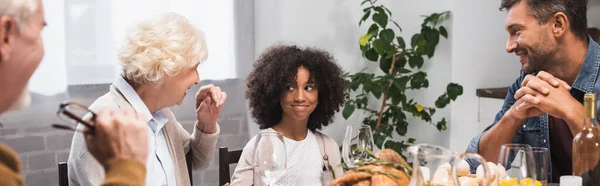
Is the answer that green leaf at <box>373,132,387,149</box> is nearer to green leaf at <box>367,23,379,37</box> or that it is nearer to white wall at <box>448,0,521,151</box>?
white wall at <box>448,0,521,151</box>

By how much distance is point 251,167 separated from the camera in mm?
2162

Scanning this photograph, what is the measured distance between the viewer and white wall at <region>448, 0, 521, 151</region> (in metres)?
3.53

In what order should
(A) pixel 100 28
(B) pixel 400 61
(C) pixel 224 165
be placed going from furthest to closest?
(B) pixel 400 61, (A) pixel 100 28, (C) pixel 224 165

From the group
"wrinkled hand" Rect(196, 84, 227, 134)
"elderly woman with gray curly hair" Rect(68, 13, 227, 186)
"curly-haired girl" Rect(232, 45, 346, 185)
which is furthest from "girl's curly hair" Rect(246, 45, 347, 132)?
"elderly woman with gray curly hair" Rect(68, 13, 227, 186)

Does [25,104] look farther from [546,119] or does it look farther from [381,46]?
[381,46]

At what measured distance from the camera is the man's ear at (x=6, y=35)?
3.66 feet

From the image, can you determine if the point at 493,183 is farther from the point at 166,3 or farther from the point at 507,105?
the point at 166,3

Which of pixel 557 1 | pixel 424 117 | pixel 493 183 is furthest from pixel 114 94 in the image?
pixel 424 117

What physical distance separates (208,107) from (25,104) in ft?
3.41

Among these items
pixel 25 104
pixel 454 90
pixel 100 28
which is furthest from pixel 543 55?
pixel 100 28

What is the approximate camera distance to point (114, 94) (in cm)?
204

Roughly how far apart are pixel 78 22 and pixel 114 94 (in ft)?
4.09

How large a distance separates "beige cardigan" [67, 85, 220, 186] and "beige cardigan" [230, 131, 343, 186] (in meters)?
0.15

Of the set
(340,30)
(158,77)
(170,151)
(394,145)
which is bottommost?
(394,145)
